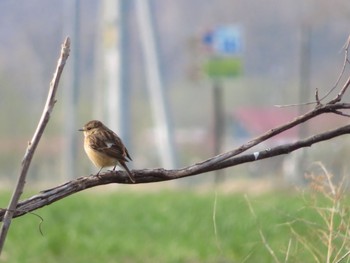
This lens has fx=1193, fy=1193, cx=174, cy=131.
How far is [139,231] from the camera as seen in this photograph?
1286 centimetres

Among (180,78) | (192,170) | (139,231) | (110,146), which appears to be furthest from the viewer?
(180,78)

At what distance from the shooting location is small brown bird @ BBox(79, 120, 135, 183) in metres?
2.50

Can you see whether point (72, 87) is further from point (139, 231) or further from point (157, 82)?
point (139, 231)

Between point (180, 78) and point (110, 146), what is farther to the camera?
point (180, 78)

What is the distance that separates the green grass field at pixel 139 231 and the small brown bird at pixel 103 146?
491 centimetres

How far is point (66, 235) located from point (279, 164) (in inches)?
1118

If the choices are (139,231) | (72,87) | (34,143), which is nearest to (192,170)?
(34,143)

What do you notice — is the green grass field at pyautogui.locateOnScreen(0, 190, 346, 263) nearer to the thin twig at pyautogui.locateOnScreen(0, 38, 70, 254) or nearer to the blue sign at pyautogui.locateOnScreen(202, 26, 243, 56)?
the thin twig at pyautogui.locateOnScreen(0, 38, 70, 254)

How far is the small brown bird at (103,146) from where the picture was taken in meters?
2.50

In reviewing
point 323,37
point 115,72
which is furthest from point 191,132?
point 115,72

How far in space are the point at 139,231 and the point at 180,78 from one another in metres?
50.5

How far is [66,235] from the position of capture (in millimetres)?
11547

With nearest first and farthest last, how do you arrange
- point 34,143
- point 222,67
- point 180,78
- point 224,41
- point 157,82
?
point 34,143
point 157,82
point 224,41
point 222,67
point 180,78

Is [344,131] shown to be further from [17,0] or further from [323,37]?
[17,0]
